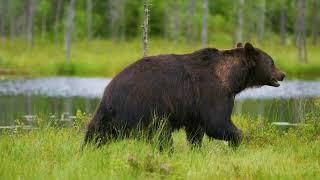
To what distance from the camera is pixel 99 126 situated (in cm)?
920

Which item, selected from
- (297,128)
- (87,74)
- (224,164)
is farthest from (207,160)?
(87,74)

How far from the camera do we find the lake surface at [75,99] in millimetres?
15828

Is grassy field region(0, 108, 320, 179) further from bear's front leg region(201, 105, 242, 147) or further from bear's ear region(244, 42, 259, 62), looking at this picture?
bear's ear region(244, 42, 259, 62)

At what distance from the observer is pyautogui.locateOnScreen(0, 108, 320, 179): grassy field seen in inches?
299

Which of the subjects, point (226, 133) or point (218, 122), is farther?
point (226, 133)

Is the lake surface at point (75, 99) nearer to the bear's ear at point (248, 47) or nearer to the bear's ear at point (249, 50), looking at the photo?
the bear's ear at point (249, 50)

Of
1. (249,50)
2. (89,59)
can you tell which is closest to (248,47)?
(249,50)

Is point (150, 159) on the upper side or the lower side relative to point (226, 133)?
Result: upper

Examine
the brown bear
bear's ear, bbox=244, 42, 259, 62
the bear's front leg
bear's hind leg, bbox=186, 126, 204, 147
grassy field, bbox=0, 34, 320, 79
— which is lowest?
grassy field, bbox=0, 34, 320, 79

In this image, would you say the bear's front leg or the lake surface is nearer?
the bear's front leg

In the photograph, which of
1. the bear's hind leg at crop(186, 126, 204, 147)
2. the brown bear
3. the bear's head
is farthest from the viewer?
the bear's head

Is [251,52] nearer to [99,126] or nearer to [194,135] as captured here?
[194,135]

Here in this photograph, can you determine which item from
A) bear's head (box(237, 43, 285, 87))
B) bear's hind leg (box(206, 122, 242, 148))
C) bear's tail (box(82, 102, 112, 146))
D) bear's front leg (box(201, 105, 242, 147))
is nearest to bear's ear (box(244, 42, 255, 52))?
bear's head (box(237, 43, 285, 87))

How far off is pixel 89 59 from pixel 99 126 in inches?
1681
